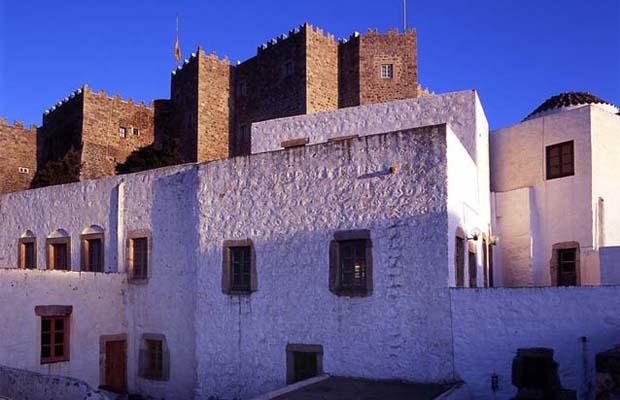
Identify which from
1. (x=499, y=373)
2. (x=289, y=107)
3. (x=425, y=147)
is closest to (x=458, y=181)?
(x=425, y=147)

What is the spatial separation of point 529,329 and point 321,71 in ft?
74.9

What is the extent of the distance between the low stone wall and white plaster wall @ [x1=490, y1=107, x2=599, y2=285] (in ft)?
36.0

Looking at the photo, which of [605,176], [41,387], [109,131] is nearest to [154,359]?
[41,387]

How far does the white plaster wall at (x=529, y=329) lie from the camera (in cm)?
1035

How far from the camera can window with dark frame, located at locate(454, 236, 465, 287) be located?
488 inches

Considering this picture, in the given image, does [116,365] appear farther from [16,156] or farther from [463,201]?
[16,156]

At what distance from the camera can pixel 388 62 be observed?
3142 cm

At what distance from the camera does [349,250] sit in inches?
496

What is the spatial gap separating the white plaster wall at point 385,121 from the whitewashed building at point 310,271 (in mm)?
38

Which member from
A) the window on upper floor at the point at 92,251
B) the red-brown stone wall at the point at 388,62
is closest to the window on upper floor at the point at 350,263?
the window on upper floor at the point at 92,251

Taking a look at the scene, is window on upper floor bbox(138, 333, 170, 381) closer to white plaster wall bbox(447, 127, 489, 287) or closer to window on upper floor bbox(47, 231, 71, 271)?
window on upper floor bbox(47, 231, 71, 271)

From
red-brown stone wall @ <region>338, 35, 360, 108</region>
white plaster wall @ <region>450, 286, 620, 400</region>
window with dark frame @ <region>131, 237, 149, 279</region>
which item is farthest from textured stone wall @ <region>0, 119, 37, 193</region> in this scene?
white plaster wall @ <region>450, 286, 620, 400</region>

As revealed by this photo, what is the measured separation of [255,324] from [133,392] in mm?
4538

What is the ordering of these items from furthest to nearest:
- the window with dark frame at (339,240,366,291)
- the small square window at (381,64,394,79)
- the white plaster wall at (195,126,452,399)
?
the small square window at (381,64,394,79) < the window with dark frame at (339,240,366,291) < the white plaster wall at (195,126,452,399)
